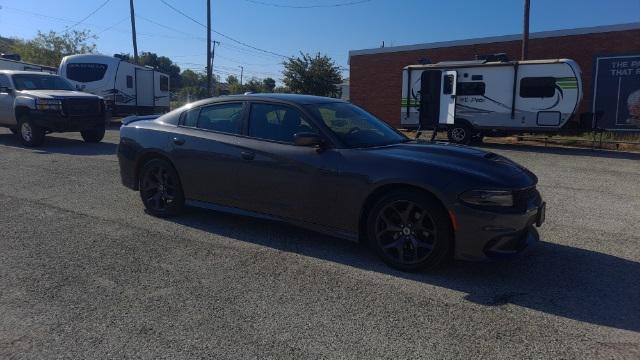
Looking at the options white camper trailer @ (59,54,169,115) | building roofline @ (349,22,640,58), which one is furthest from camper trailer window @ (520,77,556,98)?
white camper trailer @ (59,54,169,115)

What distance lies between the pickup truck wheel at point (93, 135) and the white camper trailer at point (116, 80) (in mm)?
7261

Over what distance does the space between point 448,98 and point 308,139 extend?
1379 cm

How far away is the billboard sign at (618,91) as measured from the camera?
19531 mm

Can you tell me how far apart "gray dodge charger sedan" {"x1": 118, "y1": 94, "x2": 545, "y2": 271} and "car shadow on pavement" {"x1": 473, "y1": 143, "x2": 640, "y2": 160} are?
11.1 meters

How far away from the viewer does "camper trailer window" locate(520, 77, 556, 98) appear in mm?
15695

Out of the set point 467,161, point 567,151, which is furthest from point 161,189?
point 567,151

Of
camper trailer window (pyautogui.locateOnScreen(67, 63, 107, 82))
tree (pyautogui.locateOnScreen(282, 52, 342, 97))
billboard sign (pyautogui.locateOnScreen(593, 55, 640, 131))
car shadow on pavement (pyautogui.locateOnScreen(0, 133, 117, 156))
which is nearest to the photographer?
car shadow on pavement (pyautogui.locateOnScreen(0, 133, 117, 156))

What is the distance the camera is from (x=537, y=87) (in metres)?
15.9

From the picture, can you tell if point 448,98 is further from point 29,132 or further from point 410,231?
point 410,231

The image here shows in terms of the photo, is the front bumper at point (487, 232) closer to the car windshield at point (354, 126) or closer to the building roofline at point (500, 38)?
the car windshield at point (354, 126)

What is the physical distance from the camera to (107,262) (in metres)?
4.50

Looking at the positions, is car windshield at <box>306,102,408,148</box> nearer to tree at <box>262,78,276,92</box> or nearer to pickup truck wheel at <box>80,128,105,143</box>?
pickup truck wheel at <box>80,128,105,143</box>

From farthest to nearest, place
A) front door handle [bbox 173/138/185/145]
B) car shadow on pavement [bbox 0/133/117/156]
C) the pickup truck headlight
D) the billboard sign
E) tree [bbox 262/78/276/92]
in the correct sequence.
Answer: tree [bbox 262/78/276/92] → the billboard sign → the pickup truck headlight → car shadow on pavement [bbox 0/133/117/156] → front door handle [bbox 173/138/185/145]

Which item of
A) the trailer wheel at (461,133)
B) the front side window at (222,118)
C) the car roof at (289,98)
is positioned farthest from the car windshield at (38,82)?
the trailer wheel at (461,133)
